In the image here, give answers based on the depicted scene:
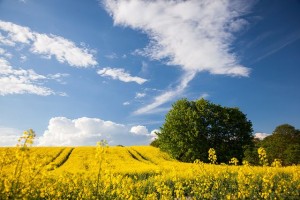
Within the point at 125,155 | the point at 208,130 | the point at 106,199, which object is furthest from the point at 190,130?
the point at 106,199

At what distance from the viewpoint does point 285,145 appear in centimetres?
5600

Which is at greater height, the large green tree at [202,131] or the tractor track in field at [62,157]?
the large green tree at [202,131]

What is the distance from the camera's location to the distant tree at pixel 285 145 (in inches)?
1948

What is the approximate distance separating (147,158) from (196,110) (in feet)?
36.3

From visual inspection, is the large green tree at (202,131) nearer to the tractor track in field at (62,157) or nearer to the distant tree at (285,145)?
the distant tree at (285,145)

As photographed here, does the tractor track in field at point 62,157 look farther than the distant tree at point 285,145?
No

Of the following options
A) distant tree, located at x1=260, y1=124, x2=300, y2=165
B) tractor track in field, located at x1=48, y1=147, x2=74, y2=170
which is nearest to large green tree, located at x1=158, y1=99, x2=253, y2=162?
distant tree, located at x1=260, y1=124, x2=300, y2=165

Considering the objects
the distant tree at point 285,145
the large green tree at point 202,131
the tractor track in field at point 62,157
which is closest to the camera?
the tractor track in field at point 62,157

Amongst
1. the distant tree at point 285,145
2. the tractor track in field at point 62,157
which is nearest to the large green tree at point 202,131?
the distant tree at point 285,145

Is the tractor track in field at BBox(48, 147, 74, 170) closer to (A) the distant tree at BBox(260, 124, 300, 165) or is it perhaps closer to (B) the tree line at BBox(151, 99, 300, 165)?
(B) the tree line at BBox(151, 99, 300, 165)

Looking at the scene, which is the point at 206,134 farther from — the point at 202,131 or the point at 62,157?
the point at 62,157

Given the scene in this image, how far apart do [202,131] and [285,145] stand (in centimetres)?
1896

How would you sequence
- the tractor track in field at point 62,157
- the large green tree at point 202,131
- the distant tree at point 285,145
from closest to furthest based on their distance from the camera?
the tractor track in field at point 62,157, the large green tree at point 202,131, the distant tree at point 285,145

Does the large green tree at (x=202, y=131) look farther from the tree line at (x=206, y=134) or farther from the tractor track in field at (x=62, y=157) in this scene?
the tractor track in field at (x=62, y=157)
